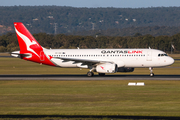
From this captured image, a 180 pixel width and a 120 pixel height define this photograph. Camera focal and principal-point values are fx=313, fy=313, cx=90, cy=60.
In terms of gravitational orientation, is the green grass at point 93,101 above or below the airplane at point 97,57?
below

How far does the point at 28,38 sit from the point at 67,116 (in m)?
30.8

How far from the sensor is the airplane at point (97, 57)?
4488cm

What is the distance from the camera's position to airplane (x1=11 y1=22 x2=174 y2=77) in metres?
44.9

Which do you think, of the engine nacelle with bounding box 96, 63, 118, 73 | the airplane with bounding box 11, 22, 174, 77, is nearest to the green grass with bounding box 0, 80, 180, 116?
the engine nacelle with bounding box 96, 63, 118, 73

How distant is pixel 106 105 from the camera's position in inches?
908

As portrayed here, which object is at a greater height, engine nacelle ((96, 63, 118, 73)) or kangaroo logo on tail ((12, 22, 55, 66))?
kangaroo logo on tail ((12, 22, 55, 66))

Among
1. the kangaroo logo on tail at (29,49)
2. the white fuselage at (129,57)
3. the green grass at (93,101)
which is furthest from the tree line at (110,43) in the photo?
the green grass at (93,101)

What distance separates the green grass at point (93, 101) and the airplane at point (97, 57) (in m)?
12.4

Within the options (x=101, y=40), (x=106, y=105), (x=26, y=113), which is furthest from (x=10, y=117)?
(x=101, y=40)

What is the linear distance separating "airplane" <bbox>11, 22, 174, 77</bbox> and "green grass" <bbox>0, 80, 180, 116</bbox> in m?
12.4

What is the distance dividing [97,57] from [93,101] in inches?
854

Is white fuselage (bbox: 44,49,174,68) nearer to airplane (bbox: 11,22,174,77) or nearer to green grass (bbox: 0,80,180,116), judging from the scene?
airplane (bbox: 11,22,174,77)

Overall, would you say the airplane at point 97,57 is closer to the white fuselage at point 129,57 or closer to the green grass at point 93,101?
the white fuselage at point 129,57

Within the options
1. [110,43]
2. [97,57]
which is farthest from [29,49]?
[110,43]
